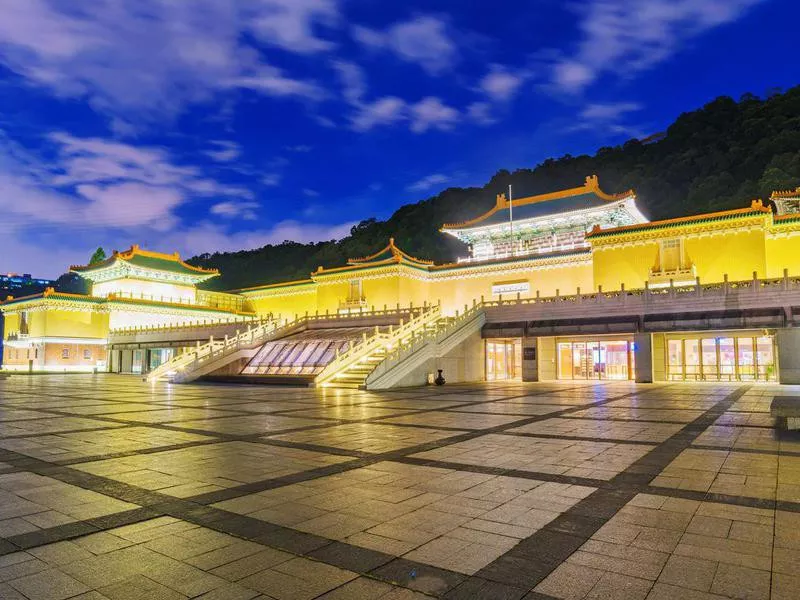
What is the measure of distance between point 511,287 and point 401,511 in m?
32.8

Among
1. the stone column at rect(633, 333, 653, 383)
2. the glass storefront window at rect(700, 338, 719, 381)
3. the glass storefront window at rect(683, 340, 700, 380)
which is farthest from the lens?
the glass storefront window at rect(683, 340, 700, 380)

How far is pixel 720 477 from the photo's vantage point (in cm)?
670

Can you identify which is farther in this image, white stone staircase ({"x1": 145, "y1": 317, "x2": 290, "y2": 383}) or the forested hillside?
the forested hillside

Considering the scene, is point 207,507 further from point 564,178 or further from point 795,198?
point 564,178

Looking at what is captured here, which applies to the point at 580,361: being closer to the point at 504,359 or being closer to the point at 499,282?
the point at 504,359

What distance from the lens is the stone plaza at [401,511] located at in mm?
3807

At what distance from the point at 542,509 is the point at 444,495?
3.44 ft

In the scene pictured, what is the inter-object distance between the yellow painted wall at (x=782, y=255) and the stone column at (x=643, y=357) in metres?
8.57

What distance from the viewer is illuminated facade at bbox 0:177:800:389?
24359mm

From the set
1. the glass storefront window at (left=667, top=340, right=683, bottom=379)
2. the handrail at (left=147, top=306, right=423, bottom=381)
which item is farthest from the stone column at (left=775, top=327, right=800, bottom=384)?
the handrail at (left=147, top=306, right=423, bottom=381)

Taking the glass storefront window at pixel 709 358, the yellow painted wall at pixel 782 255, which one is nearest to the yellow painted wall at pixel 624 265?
the yellow painted wall at pixel 782 255

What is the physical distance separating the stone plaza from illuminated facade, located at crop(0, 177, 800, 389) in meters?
12.9

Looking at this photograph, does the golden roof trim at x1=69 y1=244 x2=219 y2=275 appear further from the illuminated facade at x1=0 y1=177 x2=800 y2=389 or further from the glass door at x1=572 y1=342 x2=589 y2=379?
the glass door at x1=572 y1=342 x2=589 y2=379

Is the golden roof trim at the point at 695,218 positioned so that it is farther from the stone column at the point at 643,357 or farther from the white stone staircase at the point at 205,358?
the white stone staircase at the point at 205,358
